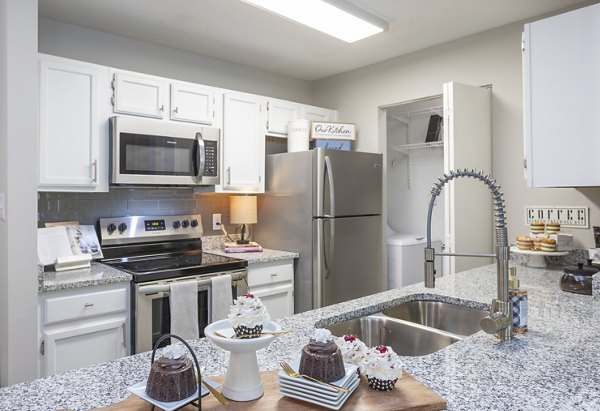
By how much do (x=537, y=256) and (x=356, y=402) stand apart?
2104 mm

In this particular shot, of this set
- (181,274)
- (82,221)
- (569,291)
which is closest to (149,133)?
(82,221)

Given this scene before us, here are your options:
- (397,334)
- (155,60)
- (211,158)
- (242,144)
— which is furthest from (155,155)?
(397,334)

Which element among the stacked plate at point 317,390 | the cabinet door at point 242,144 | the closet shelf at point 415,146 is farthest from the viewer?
the closet shelf at point 415,146

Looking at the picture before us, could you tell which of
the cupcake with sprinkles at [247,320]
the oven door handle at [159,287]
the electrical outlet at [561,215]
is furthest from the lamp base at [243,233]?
the cupcake with sprinkles at [247,320]

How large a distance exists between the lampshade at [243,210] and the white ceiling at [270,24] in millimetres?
1214

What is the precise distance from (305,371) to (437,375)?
0.36m

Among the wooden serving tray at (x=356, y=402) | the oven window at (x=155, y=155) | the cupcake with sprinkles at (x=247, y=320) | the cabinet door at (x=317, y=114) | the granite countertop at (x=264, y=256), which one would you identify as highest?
the cabinet door at (x=317, y=114)

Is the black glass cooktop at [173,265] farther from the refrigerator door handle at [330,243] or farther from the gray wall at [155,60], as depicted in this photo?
the gray wall at [155,60]

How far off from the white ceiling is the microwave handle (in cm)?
79

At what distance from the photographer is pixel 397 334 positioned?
1.56 metres

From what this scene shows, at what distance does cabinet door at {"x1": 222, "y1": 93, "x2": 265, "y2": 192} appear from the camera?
10.4 ft

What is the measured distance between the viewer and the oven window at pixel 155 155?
8.63ft

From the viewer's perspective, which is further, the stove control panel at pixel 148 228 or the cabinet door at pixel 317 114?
the cabinet door at pixel 317 114

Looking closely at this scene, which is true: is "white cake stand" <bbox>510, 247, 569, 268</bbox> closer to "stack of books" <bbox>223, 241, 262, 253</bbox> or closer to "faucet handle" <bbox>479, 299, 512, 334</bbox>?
"faucet handle" <bbox>479, 299, 512, 334</bbox>
